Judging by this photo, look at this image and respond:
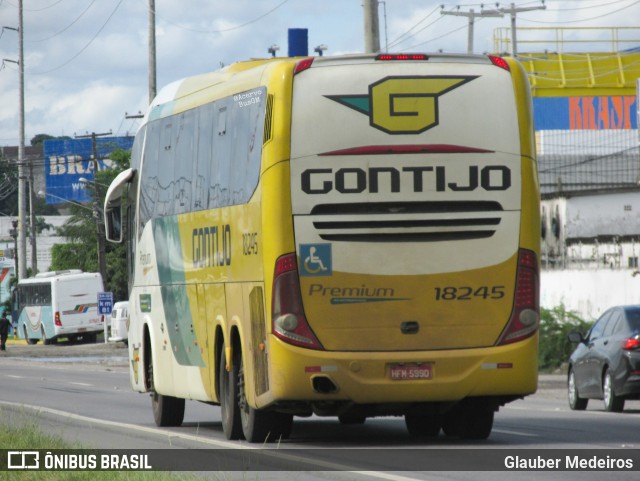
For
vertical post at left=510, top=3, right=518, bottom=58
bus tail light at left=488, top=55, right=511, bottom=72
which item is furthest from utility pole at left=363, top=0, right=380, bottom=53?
vertical post at left=510, top=3, right=518, bottom=58

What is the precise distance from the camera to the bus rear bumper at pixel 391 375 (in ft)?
46.9

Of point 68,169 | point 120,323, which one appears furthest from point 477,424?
point 68,169

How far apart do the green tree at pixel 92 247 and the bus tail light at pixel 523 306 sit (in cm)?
7037

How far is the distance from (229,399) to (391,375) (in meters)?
2.51

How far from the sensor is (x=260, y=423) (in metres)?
15.6

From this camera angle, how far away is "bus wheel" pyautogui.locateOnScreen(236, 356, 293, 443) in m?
15.6

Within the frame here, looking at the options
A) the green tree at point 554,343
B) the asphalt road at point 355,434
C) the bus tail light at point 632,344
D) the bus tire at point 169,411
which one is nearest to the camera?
the asphalt road at point 355,434

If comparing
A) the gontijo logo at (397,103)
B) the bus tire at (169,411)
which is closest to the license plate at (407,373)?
the gontijo logo at (397,103)

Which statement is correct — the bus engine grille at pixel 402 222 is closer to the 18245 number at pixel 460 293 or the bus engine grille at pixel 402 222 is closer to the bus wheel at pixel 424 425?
the 18245 number at pixel 460 293

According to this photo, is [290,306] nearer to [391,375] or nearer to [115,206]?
[391,375]

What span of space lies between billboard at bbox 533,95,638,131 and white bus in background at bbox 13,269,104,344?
23967 millimetres

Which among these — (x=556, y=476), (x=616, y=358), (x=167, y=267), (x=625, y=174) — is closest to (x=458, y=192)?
(x=556, y=476)

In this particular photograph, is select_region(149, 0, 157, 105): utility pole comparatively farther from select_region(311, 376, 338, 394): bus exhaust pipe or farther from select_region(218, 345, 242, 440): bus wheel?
select_region(311, 376, 338, 394): bus exhaust pipe

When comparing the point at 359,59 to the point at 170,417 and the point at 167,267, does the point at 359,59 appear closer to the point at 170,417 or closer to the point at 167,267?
the point at 167,267
